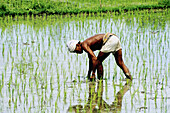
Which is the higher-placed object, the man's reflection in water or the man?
the man

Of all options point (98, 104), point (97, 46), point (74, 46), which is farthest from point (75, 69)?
point (98, 104)

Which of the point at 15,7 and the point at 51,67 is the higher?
the point at 15,7

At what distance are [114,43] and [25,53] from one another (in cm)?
244

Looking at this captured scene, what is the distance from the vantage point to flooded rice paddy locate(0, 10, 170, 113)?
17.1ft

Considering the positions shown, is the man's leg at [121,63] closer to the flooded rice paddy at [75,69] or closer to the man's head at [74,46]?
the flooded rice paddy at [75,69]

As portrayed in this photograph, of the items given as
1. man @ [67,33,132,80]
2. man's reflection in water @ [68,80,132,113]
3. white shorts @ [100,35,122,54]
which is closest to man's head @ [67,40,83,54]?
man @ [67,33,132,80]

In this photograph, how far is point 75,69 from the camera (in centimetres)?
700

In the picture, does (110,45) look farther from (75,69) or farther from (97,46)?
(75,69)

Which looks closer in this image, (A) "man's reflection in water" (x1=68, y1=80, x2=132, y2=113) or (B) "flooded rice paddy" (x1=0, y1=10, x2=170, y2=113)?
(A) "man's reflection in water" (x1=68, y1=80, x2=132, y2=113)

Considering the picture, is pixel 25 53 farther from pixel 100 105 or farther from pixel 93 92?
pixel 100 105

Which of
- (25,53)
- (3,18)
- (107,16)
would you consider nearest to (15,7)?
(3,18)

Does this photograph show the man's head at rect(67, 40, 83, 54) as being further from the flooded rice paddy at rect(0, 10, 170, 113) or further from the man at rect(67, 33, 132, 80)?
the flooded rice paddy at rect(0, 10, 170, 113)

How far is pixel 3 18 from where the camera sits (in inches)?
462

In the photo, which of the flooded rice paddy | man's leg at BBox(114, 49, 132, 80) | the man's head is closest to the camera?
the flooded rice paddy
